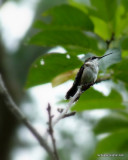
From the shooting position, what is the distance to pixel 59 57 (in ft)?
8.64

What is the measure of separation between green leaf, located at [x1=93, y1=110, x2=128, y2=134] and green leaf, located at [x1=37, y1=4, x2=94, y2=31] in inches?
29.1

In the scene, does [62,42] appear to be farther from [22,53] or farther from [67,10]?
[22,53]

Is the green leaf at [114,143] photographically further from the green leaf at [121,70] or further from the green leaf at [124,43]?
the green leaf at [124,43]

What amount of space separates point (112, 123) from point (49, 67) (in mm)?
733

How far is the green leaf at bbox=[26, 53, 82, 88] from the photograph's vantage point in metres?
2.62

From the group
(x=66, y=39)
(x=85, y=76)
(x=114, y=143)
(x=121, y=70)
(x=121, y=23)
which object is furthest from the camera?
(x=121, y=23)

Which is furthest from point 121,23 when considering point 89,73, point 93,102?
point 89,73

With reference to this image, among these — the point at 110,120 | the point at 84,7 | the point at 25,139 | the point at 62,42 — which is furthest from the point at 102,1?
the point at 25,139

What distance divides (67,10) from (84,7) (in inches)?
12.7

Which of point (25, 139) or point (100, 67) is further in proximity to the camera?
point (25, 139)

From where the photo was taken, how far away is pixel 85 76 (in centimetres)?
230

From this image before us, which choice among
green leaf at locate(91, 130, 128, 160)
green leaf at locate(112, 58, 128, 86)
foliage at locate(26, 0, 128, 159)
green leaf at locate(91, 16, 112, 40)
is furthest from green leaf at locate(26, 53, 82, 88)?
green leaf at locate(91, 130, 128, 160)

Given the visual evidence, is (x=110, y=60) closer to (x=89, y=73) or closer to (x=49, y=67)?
(x=89, y=73)

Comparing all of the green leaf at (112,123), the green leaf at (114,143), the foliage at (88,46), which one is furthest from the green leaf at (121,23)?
the green leaf at (114,143)
